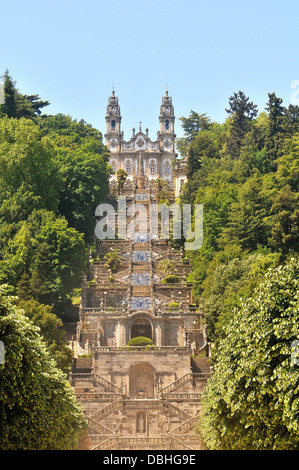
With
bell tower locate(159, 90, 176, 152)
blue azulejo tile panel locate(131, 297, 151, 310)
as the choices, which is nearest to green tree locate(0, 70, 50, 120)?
blue azulejo tile panel locate(131, 297, 151, 310)

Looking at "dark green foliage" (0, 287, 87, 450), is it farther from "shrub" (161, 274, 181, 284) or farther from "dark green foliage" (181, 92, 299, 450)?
"shrub" (161, 274, 181, 284)

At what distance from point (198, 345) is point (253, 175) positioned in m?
23.6

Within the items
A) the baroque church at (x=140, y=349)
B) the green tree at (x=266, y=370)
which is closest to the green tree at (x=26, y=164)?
the baroque church at (x=140, y=349)

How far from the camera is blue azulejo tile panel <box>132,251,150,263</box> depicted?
69756 millimetres

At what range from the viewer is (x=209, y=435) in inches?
1262

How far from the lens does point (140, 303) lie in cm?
5762

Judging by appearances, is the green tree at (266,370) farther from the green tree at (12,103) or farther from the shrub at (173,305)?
the green tree at (12,103)

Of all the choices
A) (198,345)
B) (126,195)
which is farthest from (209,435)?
(126,195)

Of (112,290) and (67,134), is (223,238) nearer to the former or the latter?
(112,290)

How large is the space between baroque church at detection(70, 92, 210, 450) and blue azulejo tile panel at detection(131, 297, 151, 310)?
74 mm

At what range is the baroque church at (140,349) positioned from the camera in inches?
1686

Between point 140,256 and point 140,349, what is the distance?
22.2 meters
